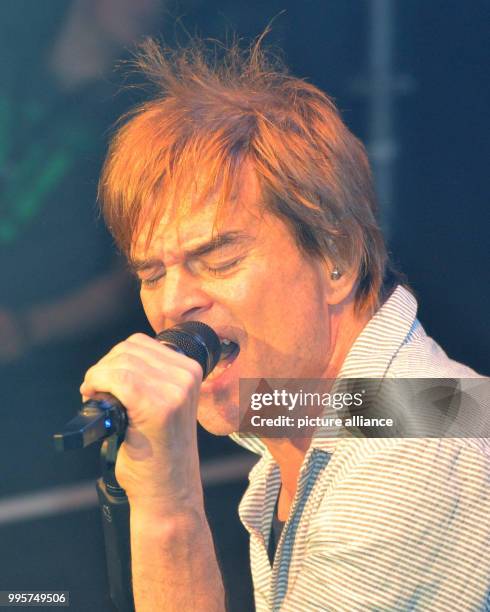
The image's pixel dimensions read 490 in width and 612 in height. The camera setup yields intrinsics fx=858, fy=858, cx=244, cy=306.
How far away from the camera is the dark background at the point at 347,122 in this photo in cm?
192

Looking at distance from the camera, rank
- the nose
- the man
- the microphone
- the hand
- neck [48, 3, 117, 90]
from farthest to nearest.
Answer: neck [48, 3, 117, 90] → the nose → the man → the hand → the microphone

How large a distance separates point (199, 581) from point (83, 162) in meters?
1.07

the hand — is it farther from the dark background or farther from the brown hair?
the dark background

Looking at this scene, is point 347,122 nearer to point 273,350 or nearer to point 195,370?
point 273,350

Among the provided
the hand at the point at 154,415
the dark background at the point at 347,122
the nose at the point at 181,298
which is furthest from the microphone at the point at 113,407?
the dark background at the point at 347,122

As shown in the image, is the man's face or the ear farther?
the ear

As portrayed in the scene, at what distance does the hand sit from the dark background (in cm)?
90

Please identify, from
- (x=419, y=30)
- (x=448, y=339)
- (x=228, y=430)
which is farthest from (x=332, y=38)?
(x=228, y=430)

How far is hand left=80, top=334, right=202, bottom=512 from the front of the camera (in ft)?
3.56

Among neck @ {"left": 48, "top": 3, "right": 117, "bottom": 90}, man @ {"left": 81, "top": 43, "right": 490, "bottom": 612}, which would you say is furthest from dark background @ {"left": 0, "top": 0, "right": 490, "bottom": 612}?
man @ {"left": 81, "top": 43, "right": 490, "bottom": 612}

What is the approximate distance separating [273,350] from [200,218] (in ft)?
0.92

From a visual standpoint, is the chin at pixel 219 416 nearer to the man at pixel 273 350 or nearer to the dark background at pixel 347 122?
the man at pixel 273 350

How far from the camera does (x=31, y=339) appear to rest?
6.68ft

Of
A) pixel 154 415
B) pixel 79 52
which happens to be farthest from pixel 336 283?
pixel 79 52
